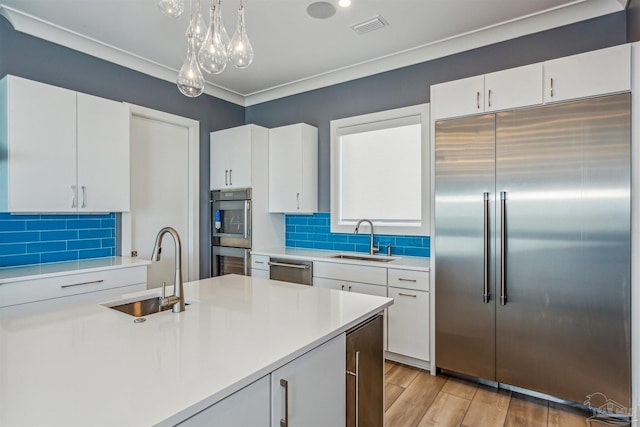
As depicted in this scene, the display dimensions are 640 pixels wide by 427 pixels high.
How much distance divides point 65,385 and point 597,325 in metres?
2.69

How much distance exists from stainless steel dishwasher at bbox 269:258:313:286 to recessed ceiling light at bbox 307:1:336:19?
2114mm

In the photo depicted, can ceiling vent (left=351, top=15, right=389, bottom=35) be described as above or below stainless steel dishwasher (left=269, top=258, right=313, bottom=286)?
above

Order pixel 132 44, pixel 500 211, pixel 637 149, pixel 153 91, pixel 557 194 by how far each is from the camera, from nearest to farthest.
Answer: pixel 637 149, pixel 557 194, pixel 500 211, pixel 132 44, pixel 153 91

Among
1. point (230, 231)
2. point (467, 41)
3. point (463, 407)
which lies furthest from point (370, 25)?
point (463, 407)

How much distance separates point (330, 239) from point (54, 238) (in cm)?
253

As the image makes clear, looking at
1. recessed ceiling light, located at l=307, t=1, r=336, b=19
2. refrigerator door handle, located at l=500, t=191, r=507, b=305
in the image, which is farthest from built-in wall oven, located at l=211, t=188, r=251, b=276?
refrigerator door handle, located at l=500, t=191, r=507, b=305

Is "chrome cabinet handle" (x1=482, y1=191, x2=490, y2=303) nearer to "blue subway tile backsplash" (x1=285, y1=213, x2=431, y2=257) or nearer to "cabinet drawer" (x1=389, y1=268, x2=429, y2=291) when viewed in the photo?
"cabinet drawer" (x1=389, y1=268, x2=429, y2=291)

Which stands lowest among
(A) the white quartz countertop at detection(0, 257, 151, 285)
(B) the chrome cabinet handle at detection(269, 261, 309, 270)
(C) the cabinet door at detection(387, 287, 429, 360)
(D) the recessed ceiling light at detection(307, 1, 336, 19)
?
(C) the cabinet door at detection(387, 287, 429, 360)

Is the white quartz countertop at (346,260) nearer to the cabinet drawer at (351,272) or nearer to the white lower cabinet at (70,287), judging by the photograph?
the cabinet drawer at (351,272)

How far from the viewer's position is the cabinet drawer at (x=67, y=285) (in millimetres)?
2236

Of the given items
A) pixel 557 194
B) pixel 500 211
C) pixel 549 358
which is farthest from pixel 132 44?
pixel 549 358

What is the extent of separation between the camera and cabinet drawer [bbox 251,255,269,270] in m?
3.70

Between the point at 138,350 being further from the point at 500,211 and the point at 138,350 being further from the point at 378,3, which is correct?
the point at 378,3

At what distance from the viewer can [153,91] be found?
3.56 meters
